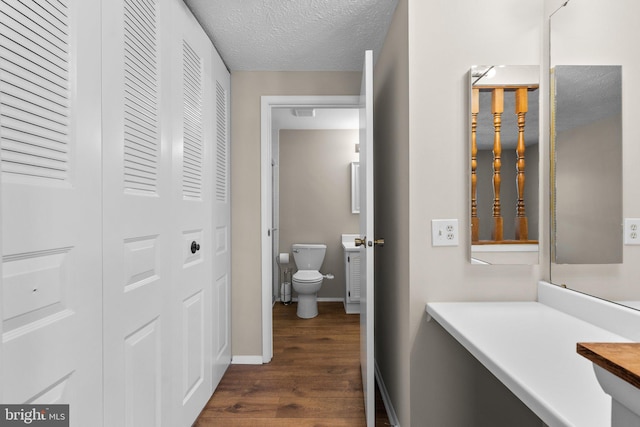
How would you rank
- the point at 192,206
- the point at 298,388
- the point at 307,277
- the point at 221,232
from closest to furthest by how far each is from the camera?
the point at 192,206, the point at 298,388, the point at 221,232, the point at 307,277

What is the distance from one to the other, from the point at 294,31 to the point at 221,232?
1388 millimetres

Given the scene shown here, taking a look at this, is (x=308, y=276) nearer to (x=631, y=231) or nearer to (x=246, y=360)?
(x=246, y=360)

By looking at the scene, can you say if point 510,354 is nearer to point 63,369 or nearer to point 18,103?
point 63,369

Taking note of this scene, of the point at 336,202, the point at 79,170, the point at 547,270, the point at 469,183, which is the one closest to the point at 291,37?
the point at 469,183

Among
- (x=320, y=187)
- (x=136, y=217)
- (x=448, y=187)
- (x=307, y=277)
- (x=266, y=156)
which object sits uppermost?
(x=266, y=156)

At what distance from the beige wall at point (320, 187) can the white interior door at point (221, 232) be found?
187 cm

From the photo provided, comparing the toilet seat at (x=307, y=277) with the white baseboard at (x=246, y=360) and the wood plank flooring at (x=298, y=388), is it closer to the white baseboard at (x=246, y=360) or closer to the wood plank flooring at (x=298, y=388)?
the wood plank flooring at (x=298, y=388)

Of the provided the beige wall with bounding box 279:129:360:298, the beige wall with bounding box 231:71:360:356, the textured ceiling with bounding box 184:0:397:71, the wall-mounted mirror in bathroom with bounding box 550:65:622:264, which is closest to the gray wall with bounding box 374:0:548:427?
the wall-mounted mirror in bathroom with bounding box 550:65:622:264

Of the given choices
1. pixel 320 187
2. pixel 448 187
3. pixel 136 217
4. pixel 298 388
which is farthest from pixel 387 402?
pixel 320 187

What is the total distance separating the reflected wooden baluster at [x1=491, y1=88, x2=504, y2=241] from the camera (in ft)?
4.56

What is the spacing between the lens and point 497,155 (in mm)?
1396

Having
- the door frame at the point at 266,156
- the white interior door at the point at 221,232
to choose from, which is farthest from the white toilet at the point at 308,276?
the white interior door at the point at 221,232

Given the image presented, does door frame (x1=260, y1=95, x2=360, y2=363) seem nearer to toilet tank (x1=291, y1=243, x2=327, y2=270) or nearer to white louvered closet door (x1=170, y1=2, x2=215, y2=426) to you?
white louvered closet door (x1=170, y1=2, x2=215, y2=426)

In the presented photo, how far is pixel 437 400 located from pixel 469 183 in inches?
37.1
